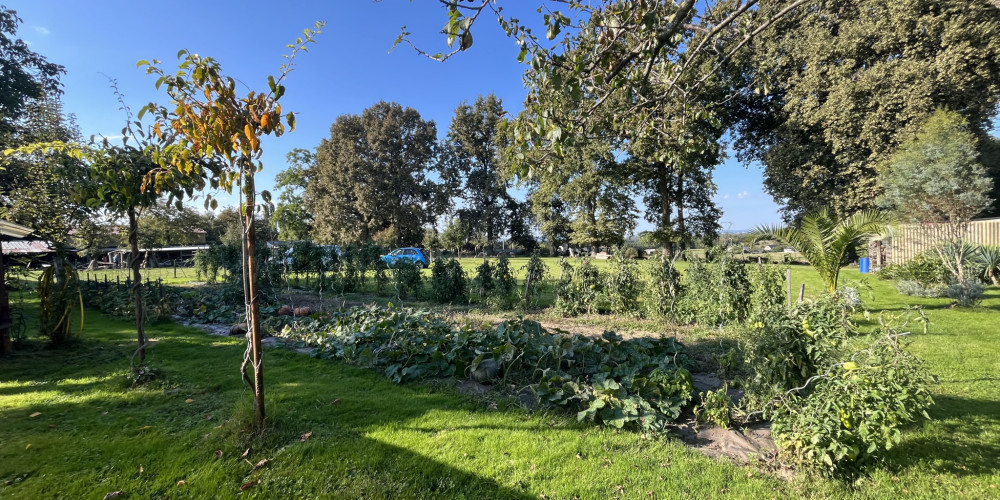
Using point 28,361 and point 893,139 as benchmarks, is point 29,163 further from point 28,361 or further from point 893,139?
point 893,139

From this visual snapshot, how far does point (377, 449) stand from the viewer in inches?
105

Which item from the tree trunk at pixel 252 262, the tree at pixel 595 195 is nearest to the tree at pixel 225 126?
the tree trunk at pixel 252 262

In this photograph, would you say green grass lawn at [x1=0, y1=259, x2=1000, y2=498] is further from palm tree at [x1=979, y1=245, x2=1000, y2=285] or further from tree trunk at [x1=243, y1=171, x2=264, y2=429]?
palm tree at [x1=979, y1=245, x2=1000, y2=285]

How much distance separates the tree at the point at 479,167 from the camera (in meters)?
37.2

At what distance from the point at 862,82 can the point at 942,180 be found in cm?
442

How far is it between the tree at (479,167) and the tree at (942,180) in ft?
91.7

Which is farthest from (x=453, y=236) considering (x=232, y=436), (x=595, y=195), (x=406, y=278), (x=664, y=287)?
(x=232, y=436)

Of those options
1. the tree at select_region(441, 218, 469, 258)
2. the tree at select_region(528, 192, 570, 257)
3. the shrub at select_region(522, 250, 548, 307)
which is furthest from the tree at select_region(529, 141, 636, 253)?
the shrub at select_region(522, 250, 548, 307)

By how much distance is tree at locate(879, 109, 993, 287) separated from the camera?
10656mm

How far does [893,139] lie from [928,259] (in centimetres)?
652

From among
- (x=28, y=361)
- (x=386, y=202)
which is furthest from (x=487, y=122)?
(x=28, y=361)

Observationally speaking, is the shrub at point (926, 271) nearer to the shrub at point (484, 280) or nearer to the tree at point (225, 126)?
the shrub at point (484, 280)

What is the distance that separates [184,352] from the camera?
5.18m

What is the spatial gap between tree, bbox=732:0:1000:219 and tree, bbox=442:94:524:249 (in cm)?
2364
